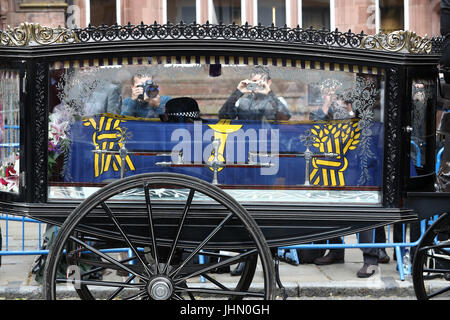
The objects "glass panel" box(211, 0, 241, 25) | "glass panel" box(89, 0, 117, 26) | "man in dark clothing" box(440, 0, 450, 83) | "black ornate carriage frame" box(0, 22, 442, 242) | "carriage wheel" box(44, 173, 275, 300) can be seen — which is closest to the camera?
"carriage wheel" box(44, 173, 275, 300)

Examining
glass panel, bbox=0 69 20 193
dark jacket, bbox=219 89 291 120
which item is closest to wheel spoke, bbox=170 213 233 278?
dark jacket, bbox=219 89 291 120

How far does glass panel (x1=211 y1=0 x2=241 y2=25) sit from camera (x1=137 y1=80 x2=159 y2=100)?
931cm

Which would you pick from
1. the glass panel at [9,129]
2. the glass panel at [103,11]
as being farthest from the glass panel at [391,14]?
the glass panel at [9,129]

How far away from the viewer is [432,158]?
206 inches

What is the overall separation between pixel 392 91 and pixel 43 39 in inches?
82.4

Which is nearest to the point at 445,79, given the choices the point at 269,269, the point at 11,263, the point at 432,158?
the point at 432,158

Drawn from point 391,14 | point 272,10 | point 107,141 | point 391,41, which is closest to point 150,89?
point 107,141

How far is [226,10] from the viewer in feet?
46.7

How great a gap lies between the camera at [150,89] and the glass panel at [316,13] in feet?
31.1

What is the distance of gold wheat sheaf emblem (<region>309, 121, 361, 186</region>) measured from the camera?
16.8ft

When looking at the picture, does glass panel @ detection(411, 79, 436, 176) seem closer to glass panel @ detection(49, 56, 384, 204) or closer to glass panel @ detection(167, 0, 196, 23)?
glass panel @ detection(49, 56, 384, 204)

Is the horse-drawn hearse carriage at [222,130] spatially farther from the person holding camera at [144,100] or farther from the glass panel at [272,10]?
the glass panel at [272,10]
